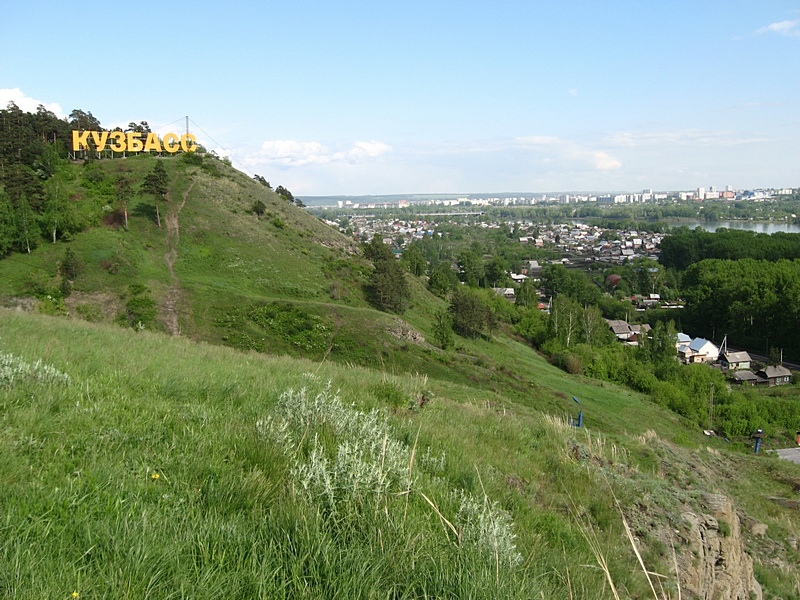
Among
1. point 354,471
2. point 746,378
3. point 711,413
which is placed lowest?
point 746,378

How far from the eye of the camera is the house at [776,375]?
183 feet

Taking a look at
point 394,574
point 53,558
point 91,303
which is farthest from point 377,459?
point 91,303

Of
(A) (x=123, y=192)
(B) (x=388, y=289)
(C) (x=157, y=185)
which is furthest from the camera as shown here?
(A) (x=123, y=192)

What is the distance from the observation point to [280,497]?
3.26 m

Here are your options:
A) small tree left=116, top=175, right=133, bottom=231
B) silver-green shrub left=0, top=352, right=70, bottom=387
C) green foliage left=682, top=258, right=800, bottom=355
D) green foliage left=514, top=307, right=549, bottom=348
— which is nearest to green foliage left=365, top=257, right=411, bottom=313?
green foliage left=514, top=307, right=549, bottom=348

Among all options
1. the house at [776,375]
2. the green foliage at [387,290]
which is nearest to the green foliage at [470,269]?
the house at [776,375]

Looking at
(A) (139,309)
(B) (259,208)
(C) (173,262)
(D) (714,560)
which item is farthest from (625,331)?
(D) (714,560)

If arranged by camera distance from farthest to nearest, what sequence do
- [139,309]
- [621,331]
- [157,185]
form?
1. [621,331]
2. [157,185]
3. [139,309]

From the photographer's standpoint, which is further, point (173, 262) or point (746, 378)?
point (746, 378)

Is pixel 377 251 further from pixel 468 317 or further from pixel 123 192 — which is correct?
pixel 123 192

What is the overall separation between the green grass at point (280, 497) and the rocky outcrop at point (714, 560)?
270 millimetres

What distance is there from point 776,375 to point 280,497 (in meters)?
67.5

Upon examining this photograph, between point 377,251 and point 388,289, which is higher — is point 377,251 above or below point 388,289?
above

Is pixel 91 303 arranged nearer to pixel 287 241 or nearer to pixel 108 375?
pixel 287 241
